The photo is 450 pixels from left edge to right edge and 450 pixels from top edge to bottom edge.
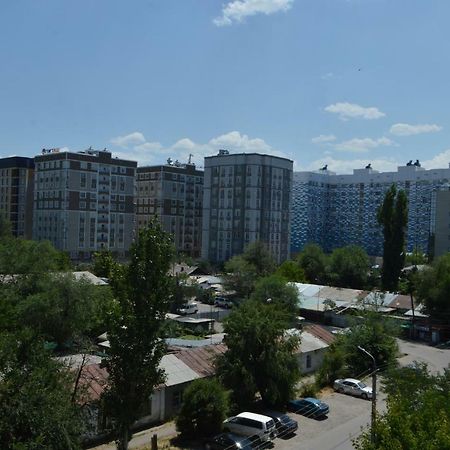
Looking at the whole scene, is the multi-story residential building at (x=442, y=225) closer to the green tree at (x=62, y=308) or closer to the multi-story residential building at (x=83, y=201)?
the multi-story residential building at (x=83, y=201)

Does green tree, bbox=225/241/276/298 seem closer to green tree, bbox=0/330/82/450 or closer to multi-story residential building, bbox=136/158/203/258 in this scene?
multi-story residential building, bbox=136/158/203/258

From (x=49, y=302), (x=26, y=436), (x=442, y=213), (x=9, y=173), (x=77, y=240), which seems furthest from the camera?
(x=9, y=173)

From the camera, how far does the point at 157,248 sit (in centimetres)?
1502

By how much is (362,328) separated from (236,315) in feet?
30.6

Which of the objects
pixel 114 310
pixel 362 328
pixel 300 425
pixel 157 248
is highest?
pixel 157 248

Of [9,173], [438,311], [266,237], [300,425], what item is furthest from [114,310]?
[9,173]

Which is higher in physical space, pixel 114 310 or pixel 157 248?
pixel 157 248

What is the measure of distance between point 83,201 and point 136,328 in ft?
199

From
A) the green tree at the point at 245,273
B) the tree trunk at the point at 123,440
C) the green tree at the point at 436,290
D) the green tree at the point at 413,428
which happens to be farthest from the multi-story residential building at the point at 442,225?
the tree trunk at the point at 123,440

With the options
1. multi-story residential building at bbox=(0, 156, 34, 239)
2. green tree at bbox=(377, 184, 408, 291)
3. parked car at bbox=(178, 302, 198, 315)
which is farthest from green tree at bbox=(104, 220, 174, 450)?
multi-story residential building at bbox=(0, 156, 34, 239)

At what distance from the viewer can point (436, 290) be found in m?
38.7

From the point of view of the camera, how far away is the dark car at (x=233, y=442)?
17.8 meters

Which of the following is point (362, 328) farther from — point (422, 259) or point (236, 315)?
point (422, 259)

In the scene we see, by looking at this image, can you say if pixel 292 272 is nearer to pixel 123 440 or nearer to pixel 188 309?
pixel 188 309
